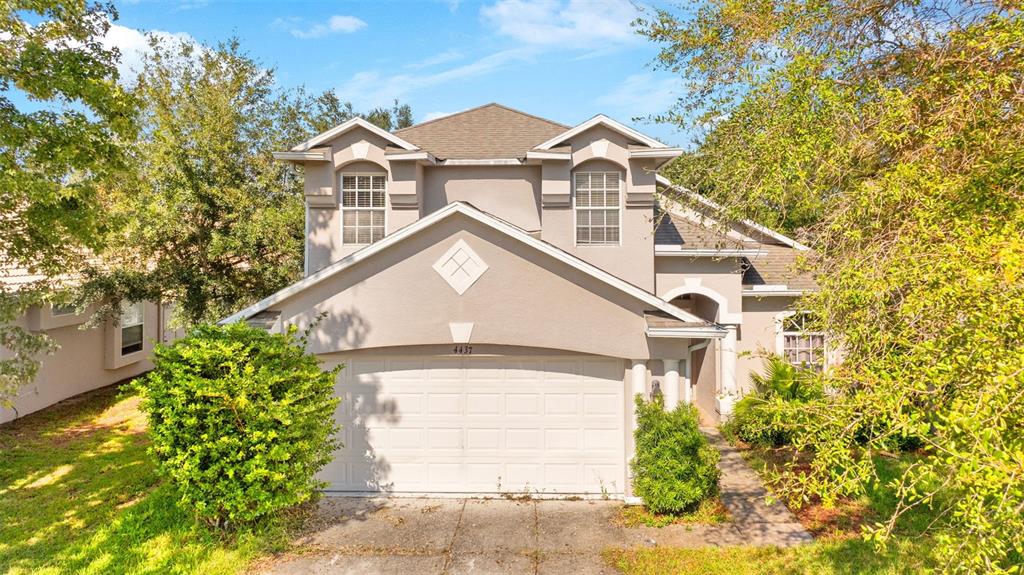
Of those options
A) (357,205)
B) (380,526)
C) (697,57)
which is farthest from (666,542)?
(357,205)

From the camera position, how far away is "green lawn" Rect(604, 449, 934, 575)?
7.39 m

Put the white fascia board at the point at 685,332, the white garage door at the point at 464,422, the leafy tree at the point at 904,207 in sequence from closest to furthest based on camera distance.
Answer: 1. the leafy tree at the point at 904,207
2. the white fascia board at the point at 685,332
3. the white garage door at the point at 464,422

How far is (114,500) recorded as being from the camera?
9859 millimetres

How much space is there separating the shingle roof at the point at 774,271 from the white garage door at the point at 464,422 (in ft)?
23.4

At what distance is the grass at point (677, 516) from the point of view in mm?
8789

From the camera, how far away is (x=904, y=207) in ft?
18.7

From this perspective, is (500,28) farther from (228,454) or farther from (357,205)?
(228,454)

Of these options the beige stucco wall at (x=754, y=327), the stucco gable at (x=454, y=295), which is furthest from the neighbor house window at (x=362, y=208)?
the beige stucco wall at (x=754, y=327)

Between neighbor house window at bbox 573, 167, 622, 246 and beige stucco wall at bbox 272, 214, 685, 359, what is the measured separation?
3.03 meters

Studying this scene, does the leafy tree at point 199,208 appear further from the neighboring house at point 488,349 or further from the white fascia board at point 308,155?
the neighboring house at point 488,349

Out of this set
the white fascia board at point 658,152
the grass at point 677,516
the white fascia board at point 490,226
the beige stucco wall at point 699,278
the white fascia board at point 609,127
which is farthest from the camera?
the beige stucco wall at point 699,278

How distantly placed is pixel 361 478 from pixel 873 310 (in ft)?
28.2

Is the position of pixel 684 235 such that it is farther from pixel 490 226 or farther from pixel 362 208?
pixel 362 208

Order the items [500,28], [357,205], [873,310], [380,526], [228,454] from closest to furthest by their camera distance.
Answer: [873,310]
[228,454]
[380,526]
[500,28]
[357,205]
